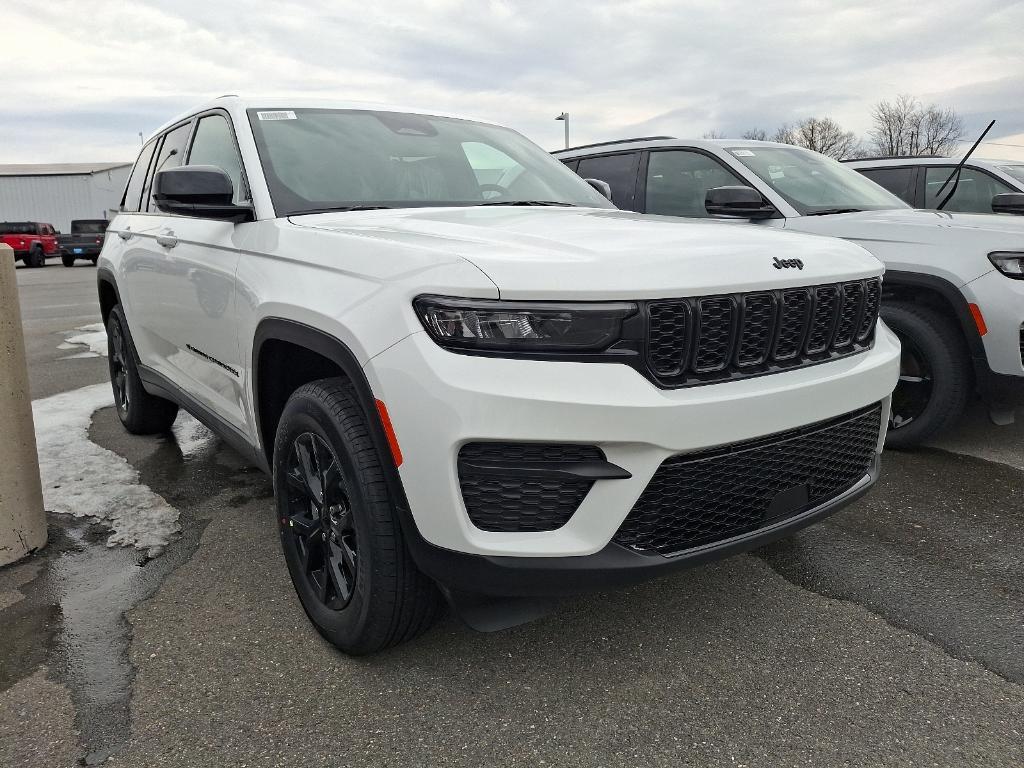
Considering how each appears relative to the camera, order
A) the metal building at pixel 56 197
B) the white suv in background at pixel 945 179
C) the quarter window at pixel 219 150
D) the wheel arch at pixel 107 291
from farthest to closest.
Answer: the metal building at pixel 56 197, the white suv in background at pixel 945 179, the wheel arch at pixel 107 291, the quarter window at pixel 219 150

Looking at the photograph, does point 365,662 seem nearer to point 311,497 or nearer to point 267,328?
point 311,497

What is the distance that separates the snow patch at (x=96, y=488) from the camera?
11.5 ft

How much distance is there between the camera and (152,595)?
291cm

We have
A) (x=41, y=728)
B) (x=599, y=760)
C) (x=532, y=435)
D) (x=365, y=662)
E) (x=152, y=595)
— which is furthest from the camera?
(x=152, y=595)

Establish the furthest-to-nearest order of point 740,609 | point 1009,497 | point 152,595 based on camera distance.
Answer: point 1009,497
point 152,595
point 740,609

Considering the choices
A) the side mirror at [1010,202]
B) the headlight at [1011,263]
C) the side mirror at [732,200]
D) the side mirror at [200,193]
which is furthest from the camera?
the side mirror at [1010,202]

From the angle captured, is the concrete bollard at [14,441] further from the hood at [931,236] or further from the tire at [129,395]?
the hood at [931,236]

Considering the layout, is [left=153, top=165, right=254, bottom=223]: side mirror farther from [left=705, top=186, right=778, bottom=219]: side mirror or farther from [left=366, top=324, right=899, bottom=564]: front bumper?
[left=705, top=186, right=778, bottom=219]: side mirror

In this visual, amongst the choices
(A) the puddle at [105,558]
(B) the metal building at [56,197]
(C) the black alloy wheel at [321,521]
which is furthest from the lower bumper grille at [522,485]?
(B) the metal building at [56,197]

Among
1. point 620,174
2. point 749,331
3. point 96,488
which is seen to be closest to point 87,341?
point 96,488

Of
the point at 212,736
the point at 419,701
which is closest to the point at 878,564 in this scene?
the point at 419,701

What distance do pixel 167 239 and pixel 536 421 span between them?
2497 mm

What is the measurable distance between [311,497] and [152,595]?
0.87 meters

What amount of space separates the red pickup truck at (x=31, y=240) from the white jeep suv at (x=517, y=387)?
30.2m
